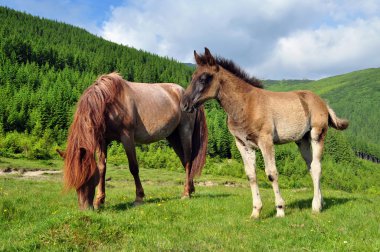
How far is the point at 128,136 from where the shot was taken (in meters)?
10.6

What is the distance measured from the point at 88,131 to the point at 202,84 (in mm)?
3200

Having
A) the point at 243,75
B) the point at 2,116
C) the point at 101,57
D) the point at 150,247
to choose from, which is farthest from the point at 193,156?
the point at 101,57

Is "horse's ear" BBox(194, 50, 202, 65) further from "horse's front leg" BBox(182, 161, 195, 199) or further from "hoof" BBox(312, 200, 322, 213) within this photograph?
"horse's front leg" BBox(182, 161, 195, 199)

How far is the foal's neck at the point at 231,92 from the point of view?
351 inches

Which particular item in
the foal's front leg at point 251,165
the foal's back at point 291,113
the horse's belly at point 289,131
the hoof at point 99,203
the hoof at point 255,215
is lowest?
the hoof at point 255,215

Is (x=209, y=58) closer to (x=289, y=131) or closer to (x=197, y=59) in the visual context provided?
(x=197, y=59)

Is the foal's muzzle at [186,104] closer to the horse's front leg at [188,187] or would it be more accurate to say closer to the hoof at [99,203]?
the hoof at [99,203]

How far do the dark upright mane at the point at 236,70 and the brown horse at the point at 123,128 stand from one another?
3335 millimetres

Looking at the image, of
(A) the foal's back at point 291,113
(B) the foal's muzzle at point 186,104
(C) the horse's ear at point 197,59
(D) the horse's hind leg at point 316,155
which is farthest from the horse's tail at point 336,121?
(B) the foal's muzzle at point 186,104

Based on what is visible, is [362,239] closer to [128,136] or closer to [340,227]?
[340,227]

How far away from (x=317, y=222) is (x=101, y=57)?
18345 centimetres

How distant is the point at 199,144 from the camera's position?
13547 mm

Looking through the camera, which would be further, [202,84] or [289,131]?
[289,131]

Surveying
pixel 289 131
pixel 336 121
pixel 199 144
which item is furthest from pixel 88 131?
pixel 336 121
